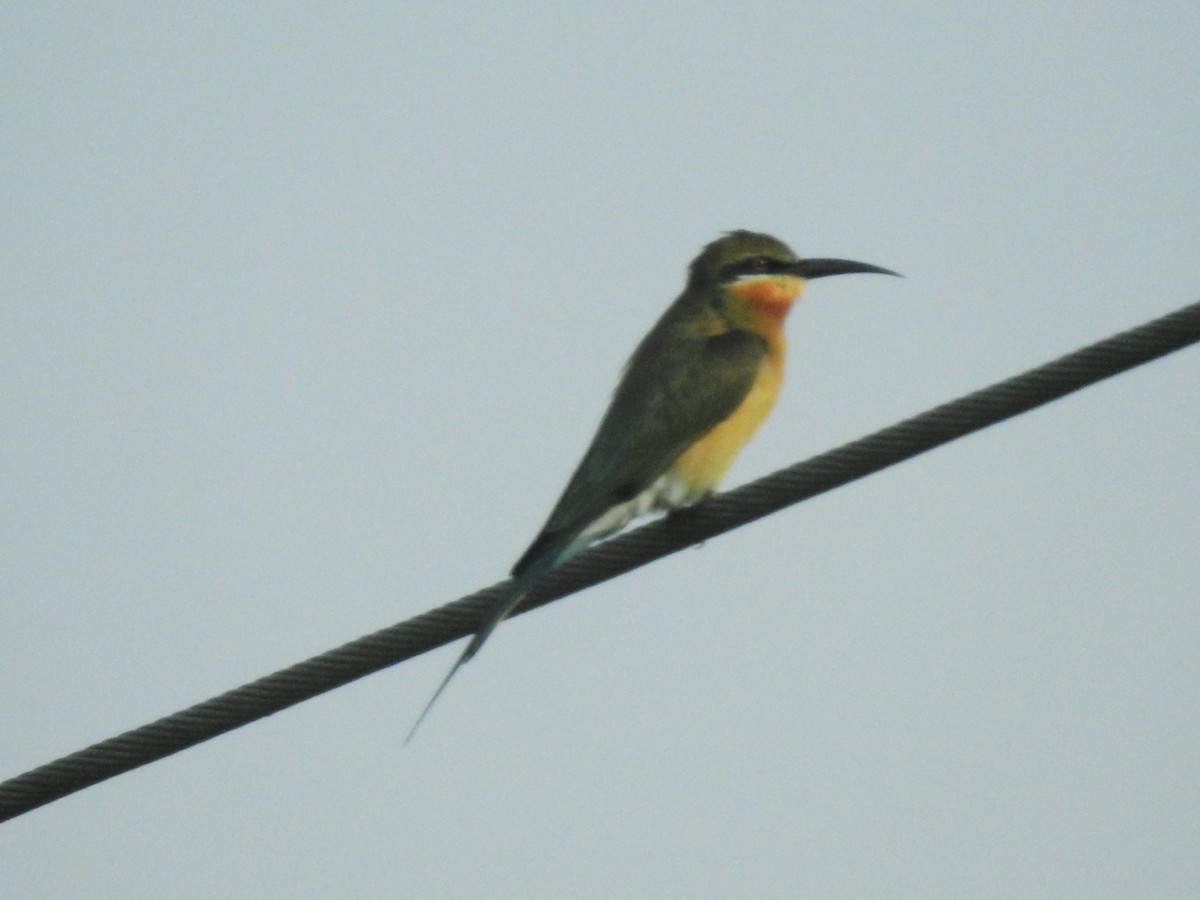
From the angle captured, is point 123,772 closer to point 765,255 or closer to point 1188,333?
point 1188,333

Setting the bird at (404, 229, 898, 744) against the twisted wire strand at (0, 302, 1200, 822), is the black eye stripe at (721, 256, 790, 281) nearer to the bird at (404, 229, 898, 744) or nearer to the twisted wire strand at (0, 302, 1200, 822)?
the bird at (404, 229, 898, 744)

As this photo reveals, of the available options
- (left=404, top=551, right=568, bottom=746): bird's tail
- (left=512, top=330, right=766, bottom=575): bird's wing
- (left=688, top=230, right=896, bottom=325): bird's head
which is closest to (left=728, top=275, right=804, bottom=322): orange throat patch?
(left=688, top=230, right=896, bottom=325): bird's head

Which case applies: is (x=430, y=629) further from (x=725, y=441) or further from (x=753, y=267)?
(x=753, y=267)

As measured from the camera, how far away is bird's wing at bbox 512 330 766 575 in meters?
4.54

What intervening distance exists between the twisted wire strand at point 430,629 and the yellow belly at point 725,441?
4.86ft

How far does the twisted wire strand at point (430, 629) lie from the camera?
2.99 meters

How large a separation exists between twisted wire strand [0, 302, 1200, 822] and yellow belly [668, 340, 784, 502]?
148 centimetres

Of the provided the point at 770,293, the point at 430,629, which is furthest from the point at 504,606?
the point at 770,293

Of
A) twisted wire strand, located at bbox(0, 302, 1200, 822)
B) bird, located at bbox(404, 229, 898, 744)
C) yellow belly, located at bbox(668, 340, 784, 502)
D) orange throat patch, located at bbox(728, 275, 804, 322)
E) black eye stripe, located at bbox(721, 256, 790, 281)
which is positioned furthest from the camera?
black eye stripe, located at bbox(721, 256, 790, 281)

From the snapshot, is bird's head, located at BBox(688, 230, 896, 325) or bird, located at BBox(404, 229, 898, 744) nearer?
bird, located at BBox(404, 229, 898, 744)

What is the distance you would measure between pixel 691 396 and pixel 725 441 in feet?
0.54

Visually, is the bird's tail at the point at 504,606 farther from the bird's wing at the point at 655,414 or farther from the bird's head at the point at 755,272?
the bird's head at the point at 755,272

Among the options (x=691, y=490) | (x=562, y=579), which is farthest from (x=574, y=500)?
(x=562, y=579)

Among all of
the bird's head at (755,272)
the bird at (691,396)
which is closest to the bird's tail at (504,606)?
the bird at (691,396)
